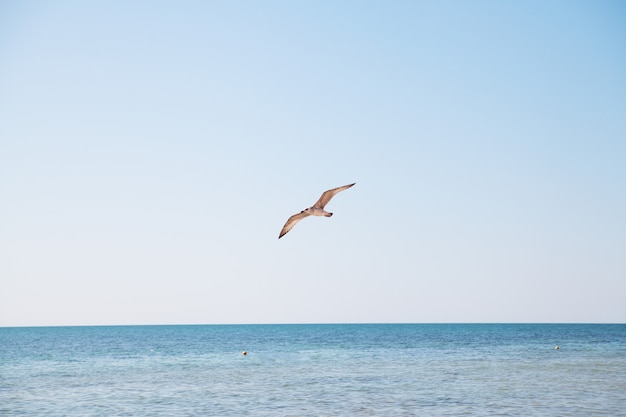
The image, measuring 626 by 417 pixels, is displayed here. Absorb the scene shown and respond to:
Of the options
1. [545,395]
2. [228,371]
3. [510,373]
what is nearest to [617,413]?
[545,395]

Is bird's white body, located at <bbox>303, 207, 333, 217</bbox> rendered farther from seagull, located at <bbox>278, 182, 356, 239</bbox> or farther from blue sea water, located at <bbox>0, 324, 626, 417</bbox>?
blue sea water, located at <bbox>0, 324, 626, 417</bbox>

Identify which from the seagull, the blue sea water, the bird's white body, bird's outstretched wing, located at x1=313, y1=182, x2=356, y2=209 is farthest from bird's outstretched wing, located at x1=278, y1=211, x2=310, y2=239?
the blue sea water

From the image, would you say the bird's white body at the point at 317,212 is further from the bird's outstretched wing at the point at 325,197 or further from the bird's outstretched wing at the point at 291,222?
the bird's outstretched wing at the point at 291,222

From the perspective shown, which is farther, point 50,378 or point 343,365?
point 343,365

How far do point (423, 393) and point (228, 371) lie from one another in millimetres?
14836

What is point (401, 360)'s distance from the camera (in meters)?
44.2

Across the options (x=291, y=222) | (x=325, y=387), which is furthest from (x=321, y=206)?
(x=325, y=387)

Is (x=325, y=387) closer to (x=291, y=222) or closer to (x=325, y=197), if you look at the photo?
(x=291, y=222)

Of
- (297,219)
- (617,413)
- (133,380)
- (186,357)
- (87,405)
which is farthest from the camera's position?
(186,357)

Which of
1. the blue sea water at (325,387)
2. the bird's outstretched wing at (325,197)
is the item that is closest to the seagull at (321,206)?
the bird's outstretched wing at (325,197)

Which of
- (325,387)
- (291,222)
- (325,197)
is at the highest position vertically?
(325,197)

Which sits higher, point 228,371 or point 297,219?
point 297,219

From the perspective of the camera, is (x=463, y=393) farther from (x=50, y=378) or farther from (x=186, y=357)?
(x=186, y=357)

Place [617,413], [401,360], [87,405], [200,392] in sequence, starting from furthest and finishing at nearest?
[401,360], [200,392], [87,405], [617,413]
